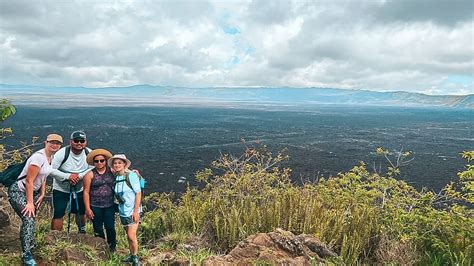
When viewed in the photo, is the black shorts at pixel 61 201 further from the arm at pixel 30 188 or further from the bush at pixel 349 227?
the bush at pixel 349 227

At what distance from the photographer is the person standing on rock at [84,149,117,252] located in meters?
5.96

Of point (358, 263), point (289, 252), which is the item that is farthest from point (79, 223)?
point (358, 263)

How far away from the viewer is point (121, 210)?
5930mm

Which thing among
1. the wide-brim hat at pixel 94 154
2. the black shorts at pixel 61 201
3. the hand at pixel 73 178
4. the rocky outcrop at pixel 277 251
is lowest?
the rocky outcrop at pixel 277 251

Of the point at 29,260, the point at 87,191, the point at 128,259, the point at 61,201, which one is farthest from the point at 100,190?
the point at 29,260

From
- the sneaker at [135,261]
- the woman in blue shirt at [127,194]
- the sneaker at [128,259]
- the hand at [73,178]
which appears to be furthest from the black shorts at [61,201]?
the sneaker at [135,261]

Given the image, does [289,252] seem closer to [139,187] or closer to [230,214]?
[230,214]

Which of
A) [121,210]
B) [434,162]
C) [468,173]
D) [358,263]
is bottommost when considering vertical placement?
[434,162]

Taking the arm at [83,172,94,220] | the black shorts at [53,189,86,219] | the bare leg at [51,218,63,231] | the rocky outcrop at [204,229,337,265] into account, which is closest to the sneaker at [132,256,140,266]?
the arm at [83,172,94,220]

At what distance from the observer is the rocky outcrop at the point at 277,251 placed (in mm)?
5105

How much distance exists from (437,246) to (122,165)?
5017mm

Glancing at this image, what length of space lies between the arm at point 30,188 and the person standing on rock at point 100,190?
0.72 m

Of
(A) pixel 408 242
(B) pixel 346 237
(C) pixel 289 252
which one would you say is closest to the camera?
(C) pixel 289 252

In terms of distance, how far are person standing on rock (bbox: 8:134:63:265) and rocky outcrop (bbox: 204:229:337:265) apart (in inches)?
99.0
